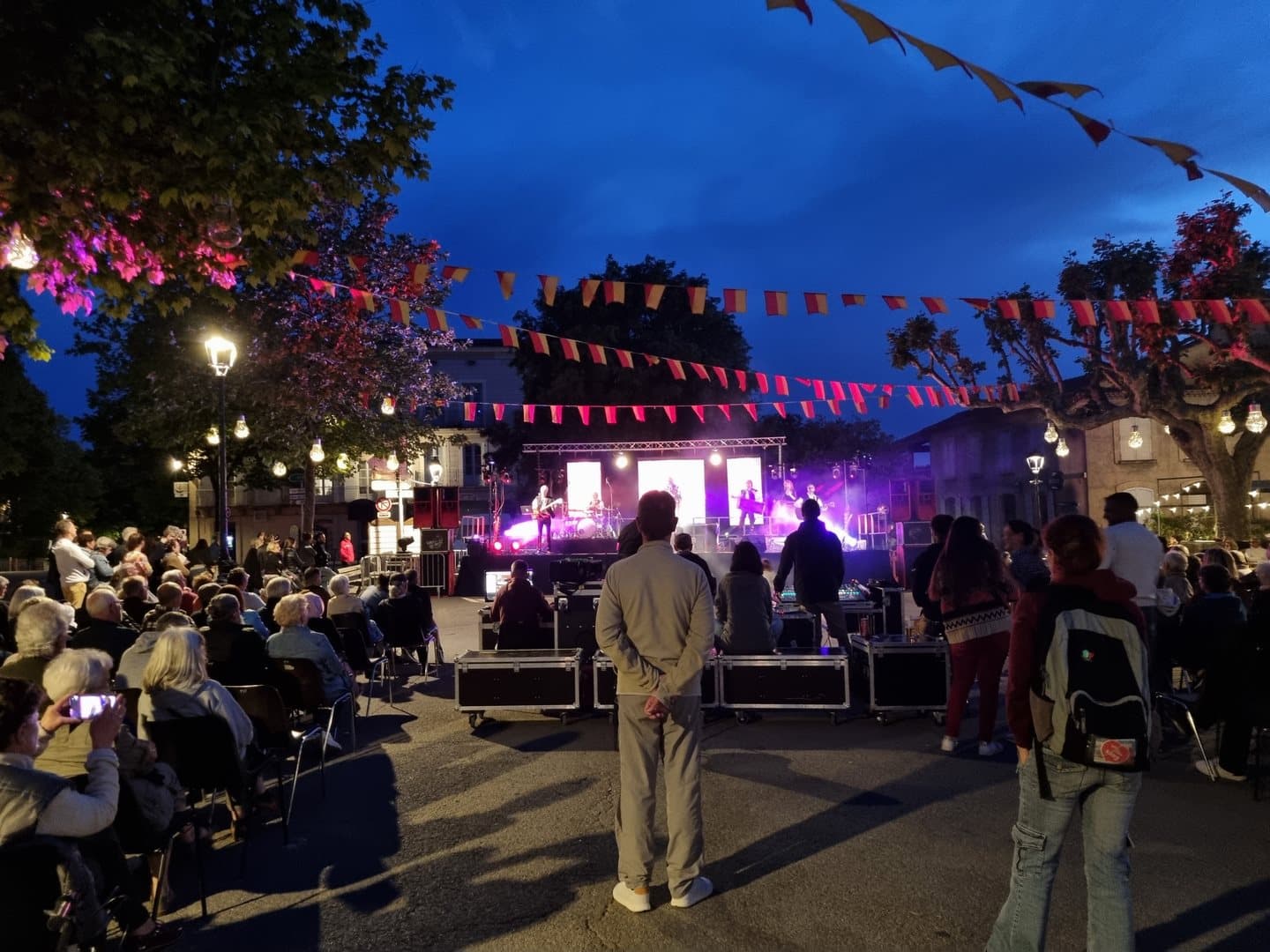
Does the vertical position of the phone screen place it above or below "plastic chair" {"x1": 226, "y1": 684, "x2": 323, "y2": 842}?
above

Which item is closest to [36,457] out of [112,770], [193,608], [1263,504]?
[193,608]

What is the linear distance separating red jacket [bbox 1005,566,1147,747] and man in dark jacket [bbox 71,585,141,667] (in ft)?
18.9

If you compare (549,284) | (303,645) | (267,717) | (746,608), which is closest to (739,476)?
(549,284)

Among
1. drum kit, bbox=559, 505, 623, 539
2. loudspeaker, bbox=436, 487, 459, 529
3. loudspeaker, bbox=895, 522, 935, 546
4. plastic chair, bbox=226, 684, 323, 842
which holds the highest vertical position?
loudspeaker, bbox=436, 487, 459, 529

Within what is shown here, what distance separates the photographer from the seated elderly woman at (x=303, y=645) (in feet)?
22.6

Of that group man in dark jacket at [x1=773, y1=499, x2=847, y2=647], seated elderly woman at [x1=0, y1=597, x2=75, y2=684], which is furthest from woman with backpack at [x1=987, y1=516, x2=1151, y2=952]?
man in dark jacket at [x1=773, y1=499, x2=847, y2=647]

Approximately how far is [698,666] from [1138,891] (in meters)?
2.16

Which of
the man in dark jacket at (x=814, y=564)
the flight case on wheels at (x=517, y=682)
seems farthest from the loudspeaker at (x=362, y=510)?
the man in dark jacket at (x=814, y=564)

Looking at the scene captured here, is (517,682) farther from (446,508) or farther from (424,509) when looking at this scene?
(424,509)

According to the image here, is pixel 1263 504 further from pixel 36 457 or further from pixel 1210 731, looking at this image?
pixel 36 457

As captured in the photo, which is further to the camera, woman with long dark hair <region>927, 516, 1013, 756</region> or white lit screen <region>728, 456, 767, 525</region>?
white lit screen <region>728, 456, 767, 525</region>

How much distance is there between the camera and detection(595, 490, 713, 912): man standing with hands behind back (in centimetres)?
417

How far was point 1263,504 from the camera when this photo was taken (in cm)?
2894

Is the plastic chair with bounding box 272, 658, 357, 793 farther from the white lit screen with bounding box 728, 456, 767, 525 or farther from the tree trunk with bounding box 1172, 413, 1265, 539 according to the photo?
the tree trunk with bounding box 1172, 413, 1265, 539
